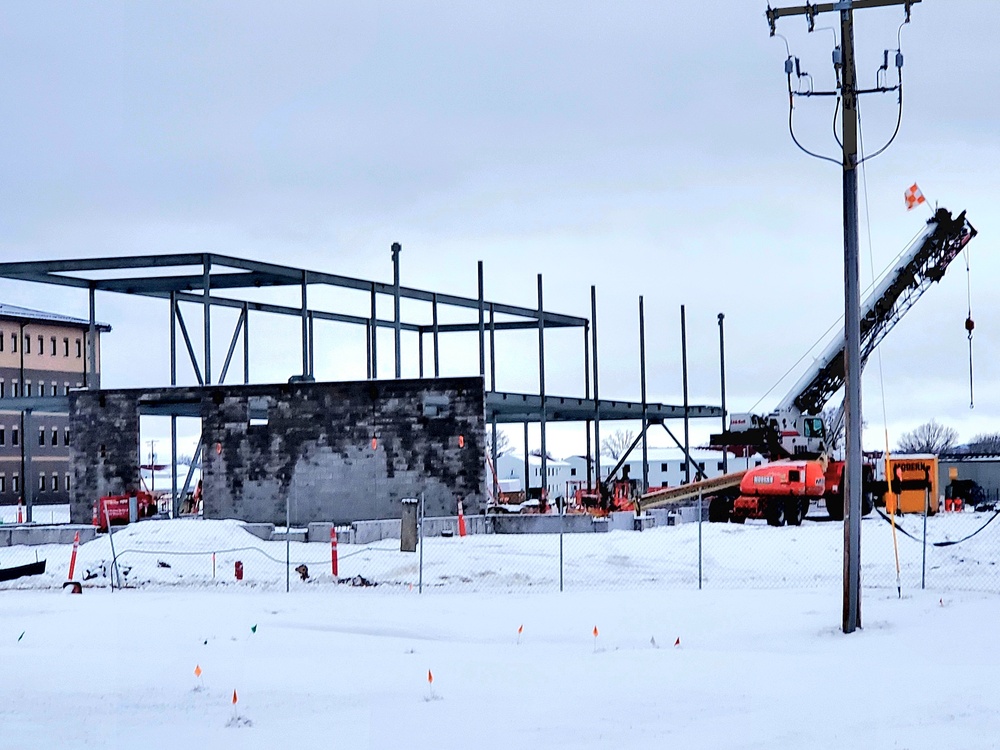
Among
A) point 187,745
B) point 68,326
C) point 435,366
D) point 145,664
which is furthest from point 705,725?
point 68,326

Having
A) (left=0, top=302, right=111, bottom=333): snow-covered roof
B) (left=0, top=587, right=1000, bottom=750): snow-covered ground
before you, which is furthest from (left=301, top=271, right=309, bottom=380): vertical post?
(left=0, top=302, right=111, bottom=333): snow-covered roof

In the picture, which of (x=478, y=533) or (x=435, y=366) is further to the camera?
(x=435, y=366)

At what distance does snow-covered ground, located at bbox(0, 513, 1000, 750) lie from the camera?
11.6 metres

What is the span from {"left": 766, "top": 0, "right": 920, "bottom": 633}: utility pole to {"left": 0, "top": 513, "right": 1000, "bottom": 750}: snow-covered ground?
89cm

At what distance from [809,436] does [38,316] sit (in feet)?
186

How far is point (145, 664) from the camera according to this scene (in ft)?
50.4

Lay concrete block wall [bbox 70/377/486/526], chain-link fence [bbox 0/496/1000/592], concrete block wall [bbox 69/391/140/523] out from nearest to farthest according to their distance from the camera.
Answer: chain-link fence [bbox 0/496/1000/592] < concrete block wall [bbox 70/377/486/526] < concrete block wall [bbox 69/391/140/523]

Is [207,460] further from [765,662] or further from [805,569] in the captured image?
[765,662]

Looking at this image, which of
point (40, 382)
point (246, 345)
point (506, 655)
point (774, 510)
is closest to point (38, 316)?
point (40, 382)

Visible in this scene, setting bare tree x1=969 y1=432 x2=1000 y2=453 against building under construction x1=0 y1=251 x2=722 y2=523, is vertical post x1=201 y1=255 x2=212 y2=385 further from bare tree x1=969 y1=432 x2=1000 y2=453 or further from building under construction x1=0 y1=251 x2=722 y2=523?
bare tree x1=969 y1=432 x2=1000 y2=453

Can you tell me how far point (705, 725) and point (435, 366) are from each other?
116 ft

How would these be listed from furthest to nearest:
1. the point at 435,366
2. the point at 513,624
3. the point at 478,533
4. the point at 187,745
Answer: the point at 435,366 → the point at 478,533 → the point at 513,624 → the point at 187,745

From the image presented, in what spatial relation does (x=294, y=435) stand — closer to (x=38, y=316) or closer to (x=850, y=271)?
(x=850, y=271)

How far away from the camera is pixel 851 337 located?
55.9 ft
